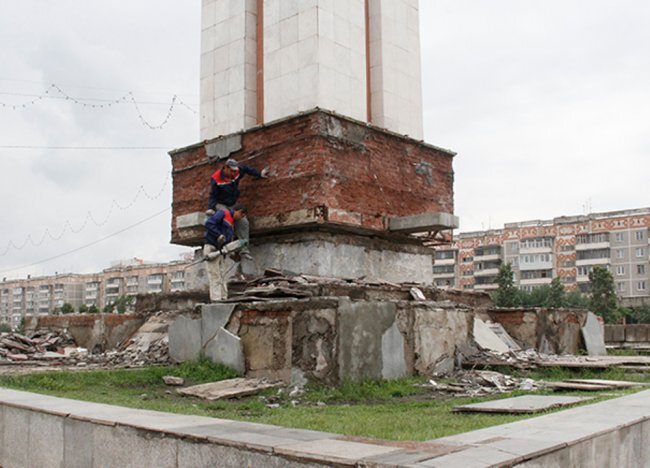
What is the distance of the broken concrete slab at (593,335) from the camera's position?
1267 cm

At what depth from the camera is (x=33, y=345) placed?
1300 centimetres

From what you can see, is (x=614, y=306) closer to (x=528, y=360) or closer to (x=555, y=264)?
(x=555, y=264)

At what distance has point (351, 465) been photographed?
134 inches

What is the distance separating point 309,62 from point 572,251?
67.6 meters

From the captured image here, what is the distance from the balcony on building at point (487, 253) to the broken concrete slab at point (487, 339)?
69.1 meters

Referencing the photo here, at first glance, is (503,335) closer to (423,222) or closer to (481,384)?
(423,222)

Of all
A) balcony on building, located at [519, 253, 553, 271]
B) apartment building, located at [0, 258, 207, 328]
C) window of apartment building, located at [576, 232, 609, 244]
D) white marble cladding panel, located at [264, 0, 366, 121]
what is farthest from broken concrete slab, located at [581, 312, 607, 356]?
apartment building, located at [0, 258, 207, 328]

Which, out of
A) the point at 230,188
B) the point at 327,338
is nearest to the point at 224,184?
the point at 230,188

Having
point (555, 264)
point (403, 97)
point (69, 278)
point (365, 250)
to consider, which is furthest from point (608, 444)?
point (69, 278)

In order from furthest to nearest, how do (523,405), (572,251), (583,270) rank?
(572,251)
(583,270)
(523,405)

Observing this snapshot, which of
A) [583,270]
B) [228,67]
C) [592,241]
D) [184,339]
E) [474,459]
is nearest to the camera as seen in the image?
[474,459]

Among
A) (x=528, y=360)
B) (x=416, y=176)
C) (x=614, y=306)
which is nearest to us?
(x=528, y=360)

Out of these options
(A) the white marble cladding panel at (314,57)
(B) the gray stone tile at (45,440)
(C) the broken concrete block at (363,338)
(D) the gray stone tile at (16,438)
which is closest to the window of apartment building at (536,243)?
(A) the white marble cladding panel at (314,57)

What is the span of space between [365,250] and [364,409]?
16.6 feet
